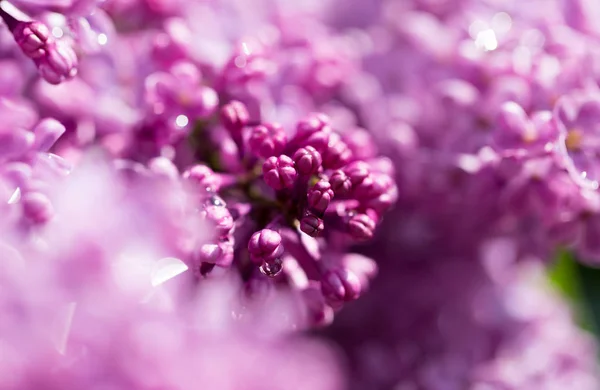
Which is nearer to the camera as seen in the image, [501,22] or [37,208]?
[37,208]

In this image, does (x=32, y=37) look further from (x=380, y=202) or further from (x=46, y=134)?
(x=380, y=202)

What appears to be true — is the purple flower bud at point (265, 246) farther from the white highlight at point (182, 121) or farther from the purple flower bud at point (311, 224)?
the white highlight at point (182, 121)

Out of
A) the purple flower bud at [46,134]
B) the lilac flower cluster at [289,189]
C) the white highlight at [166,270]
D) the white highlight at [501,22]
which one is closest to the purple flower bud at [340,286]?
the lilac flower cluster at [289,189]

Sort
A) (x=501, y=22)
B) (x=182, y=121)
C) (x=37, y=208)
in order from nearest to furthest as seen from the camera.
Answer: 1. (x=37, y=208)
2. (x=182, y=121)
3. (x=501, y=22)

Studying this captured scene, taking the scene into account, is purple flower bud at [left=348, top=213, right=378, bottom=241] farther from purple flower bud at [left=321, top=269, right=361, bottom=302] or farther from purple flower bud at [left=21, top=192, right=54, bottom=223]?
purple flower bud at [left=21, top=192, right=54, bottom=223]

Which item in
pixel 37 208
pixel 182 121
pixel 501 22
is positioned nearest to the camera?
pixel 37 208

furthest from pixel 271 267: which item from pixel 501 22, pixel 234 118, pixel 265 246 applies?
pixel 501 22

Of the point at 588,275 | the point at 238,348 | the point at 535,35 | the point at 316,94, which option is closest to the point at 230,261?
the point at 238,348
